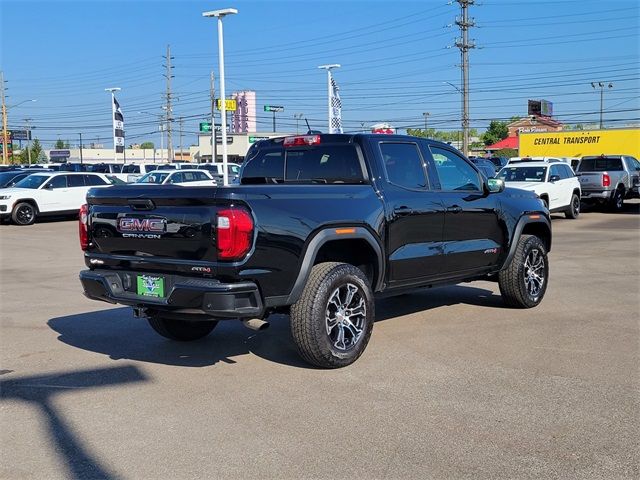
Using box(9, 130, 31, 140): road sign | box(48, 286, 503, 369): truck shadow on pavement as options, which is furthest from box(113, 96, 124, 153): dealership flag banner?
box(9, 130, 31, 140): road sign

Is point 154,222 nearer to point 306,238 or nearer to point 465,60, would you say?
point 306,238

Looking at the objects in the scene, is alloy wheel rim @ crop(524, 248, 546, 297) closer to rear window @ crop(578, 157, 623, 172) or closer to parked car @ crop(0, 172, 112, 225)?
parked car @ crop(0, 172, 112, 225)

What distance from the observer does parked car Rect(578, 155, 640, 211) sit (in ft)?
76.4

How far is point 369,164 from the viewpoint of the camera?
20.5 feet

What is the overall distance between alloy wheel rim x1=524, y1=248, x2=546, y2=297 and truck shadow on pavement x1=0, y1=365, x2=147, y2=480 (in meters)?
4.61

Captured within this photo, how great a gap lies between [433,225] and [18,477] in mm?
4229

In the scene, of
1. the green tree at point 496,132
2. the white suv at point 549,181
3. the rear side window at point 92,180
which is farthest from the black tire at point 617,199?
the green tree at point 496,132

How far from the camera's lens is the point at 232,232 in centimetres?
489

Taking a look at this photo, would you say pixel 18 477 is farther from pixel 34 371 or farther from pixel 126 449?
pixel 34 371

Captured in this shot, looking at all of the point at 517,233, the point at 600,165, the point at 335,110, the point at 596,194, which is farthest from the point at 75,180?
the point at 517,233

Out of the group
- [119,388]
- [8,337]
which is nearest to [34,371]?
[119,388]

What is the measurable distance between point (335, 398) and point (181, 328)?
221 centimetres

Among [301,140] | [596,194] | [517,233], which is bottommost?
[596,194]

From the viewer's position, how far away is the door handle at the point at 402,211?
620 cm
